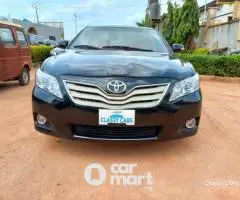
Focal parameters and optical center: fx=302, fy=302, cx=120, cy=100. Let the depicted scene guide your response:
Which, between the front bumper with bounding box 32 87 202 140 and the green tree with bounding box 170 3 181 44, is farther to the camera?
the green tree with bounding box 170 3 181 44

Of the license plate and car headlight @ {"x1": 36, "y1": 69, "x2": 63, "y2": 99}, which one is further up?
car headlight @ {"x1": 36, "y1": 69, "x2": 63, "y2": 99}

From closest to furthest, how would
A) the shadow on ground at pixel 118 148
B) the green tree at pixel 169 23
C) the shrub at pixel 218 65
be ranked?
the shadow on ground at pixel 118 148
the shrub at pixel 218 65
the green tree at pixel 169 23

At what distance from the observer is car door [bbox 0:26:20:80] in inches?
276

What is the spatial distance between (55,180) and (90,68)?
1139 mm

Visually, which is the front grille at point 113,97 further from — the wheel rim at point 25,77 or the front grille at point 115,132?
the wheel rim at point 25,77

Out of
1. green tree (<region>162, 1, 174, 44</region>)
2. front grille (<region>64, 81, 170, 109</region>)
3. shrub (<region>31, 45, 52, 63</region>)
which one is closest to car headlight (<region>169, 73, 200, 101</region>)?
front grille (<region>64, 81, 170, 109</region>)

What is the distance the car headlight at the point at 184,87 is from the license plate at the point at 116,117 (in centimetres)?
44

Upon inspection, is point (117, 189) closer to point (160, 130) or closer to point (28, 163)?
point (160, 130)

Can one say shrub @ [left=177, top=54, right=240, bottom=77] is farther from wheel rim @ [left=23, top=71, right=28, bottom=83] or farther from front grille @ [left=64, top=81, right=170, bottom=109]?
front grille @ [left=64, top=81, right=170, bottom=109]

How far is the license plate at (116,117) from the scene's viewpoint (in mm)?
2869

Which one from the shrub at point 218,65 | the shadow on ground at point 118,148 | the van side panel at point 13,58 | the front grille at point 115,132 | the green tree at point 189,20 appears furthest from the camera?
the green tree at point 189,20

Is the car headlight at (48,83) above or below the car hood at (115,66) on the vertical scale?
below

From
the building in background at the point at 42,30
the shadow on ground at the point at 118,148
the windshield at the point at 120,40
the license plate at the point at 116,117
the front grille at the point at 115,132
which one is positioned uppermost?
the windshield at the point at 120,40

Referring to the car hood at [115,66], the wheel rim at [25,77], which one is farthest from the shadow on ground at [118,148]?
the wheel rim at [25,77]
